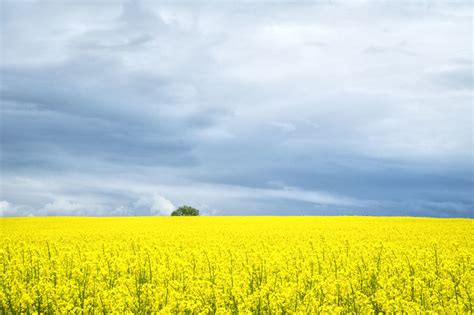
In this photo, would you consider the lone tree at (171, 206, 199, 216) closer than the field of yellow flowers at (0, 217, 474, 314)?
No

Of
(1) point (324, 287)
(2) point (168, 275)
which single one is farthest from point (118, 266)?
(1) point (324, 287)

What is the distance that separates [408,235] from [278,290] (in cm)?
1733

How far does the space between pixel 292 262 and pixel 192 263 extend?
3087 mm

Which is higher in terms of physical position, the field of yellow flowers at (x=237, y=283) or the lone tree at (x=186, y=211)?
the lone tree at (x=186, y=211)

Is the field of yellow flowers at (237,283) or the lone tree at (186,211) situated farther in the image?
the lone tree at (186,211)

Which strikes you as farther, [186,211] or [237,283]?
[186,211]

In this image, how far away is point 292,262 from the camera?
45.0ft

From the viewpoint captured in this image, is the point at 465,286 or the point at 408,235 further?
the point at 408,235

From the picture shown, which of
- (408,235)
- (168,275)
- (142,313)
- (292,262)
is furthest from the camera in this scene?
(408,235)

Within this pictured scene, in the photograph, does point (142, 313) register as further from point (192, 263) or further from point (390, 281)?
point (390, 281)

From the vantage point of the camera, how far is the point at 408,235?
985 inches

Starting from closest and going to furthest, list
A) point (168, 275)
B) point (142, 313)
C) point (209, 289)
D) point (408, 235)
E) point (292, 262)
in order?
point (142, 313) < point (209, 289) < point (168, 275) < point (292, 262) < point (408, 235)

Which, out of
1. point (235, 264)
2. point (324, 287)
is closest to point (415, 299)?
point (324, 287)

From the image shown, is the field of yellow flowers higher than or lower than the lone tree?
lower
